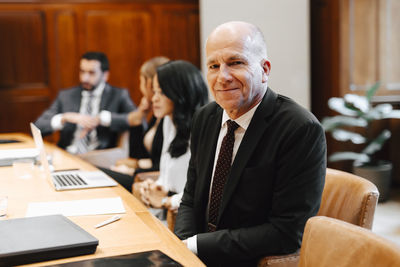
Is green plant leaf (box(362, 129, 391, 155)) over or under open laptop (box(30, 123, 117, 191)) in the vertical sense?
under

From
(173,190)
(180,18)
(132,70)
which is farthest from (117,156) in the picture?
(180,18)

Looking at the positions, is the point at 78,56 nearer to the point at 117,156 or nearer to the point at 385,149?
the point at 117,156

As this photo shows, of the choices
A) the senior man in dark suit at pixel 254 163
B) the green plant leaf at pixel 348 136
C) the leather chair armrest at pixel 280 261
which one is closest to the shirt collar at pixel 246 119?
the senior man in dark suit at pixel 254 163

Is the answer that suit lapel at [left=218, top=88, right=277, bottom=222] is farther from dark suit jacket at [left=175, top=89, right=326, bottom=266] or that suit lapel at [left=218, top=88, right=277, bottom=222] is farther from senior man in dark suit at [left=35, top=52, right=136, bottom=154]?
senior man in dark suit at [left=35, top=52, right=136, bottom=154]

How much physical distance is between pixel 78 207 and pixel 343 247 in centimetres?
106

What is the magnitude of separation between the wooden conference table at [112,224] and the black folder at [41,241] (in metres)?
0.02

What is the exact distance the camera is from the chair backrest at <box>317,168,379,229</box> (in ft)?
5.67

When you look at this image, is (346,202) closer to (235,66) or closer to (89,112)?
(235,66)

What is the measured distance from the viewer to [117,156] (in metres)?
4.18

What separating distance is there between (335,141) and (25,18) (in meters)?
3.92

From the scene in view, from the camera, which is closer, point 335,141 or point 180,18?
point 335,141

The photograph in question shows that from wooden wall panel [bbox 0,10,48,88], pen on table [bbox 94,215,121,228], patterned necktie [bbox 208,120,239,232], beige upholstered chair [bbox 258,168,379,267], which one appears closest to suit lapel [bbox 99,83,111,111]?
wooden wall panel [bbox 0,10,48,88]

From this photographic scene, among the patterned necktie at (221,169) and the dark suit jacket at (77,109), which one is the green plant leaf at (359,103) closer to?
the dark suit jacket at (77,109)

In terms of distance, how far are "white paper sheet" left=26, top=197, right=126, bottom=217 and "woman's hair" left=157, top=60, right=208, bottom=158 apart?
0.77 meters
